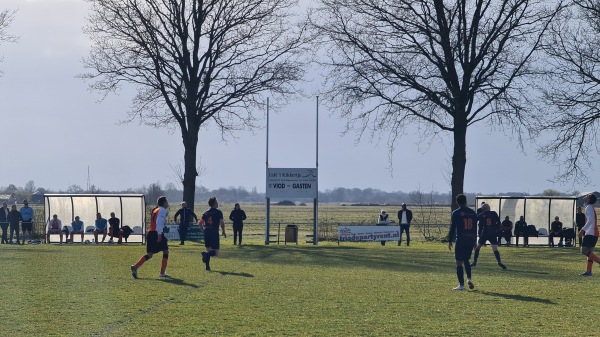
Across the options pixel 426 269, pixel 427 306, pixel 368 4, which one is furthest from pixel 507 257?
pixel 427 306

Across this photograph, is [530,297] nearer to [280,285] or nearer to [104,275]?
[280,285]

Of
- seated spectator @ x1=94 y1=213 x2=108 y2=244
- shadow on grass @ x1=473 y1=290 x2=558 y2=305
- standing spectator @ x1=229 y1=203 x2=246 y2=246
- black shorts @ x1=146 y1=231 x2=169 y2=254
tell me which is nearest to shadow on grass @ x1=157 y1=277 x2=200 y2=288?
black shorts @ x1=146 y1=231 x2=169 y2=254

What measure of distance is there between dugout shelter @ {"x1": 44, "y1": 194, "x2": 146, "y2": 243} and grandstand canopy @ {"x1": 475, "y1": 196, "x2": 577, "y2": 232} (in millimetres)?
15519

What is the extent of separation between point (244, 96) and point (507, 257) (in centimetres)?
1941

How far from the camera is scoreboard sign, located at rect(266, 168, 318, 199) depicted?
46.0 m

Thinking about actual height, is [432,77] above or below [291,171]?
above

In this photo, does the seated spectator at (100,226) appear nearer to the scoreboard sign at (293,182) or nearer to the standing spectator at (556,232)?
the scoreboard sign at (293,182)

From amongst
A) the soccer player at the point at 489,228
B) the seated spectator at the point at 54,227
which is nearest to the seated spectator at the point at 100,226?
the seated spectator at the point at 54,227

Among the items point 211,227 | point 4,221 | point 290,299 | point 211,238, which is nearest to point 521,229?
point 211,227

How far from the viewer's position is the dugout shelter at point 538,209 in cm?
4631

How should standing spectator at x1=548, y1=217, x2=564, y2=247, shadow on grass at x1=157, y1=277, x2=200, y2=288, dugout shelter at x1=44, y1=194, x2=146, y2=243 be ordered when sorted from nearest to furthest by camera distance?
shadow on grass at x1=157, y1=277, x2=200, y2=288 < standing spectator at x1=548, y1=217, x2=564, y2=247 < dugout shelter at x1=44, y1=194, x2=146, y2=243

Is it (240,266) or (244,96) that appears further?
(244,96)

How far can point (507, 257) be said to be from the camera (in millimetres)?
35250

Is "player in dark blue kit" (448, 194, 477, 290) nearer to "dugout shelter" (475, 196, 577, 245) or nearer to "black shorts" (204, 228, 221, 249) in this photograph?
"black shorts" (204, 228, 221, 249)
